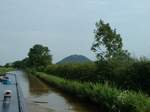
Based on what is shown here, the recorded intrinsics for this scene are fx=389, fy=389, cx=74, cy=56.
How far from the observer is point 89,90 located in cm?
1878

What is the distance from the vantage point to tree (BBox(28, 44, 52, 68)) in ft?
341

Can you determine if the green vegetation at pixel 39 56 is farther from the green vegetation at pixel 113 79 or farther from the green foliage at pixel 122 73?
the green foliage at pixel 122 73

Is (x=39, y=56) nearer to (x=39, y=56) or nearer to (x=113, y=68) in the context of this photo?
(x=39, y=56)

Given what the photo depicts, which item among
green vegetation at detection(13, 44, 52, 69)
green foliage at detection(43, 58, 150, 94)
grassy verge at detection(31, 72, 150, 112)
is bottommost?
grassy verge at detection(31, 72, 150, 112)

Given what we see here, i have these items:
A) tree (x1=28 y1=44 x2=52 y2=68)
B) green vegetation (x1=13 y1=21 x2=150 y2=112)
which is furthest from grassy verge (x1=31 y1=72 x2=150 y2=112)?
tree (x1=28 y1=44 x2=52 y2=68)

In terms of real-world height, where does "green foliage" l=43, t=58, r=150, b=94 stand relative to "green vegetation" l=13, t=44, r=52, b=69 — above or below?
below

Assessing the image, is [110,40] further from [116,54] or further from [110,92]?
[110,92]

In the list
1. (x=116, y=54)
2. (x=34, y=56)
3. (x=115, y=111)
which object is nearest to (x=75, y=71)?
(x=116, y=54)

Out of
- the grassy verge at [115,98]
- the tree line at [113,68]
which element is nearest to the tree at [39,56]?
the tree line at [113,68]

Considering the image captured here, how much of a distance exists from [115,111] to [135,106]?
5.14ft

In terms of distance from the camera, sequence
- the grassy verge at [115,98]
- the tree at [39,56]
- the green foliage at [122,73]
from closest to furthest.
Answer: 1. the grassy verge at [115,98]
2. the green foliage at [122,73]
3. the tree at [39,56]

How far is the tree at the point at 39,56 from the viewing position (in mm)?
103812

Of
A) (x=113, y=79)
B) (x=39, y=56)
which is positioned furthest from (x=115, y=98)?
(x=39, y=56)

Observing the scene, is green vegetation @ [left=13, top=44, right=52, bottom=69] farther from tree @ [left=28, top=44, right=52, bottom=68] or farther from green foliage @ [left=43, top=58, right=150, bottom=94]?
green foliage @ [left=43, top=58, right=150, bottom=94]
